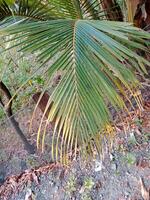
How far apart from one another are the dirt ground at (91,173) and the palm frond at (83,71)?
0.74 meters

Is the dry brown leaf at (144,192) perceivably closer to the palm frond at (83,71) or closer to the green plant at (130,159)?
the green plant at (130,159)

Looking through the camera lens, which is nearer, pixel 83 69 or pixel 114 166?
pixel 83 69

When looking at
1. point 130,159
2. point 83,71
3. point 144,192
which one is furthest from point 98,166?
point 83,71

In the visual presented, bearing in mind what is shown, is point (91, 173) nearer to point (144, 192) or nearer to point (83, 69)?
point (144, 192)

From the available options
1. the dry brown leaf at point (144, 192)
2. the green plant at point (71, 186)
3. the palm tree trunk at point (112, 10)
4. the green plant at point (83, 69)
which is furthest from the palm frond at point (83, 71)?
the palm tree trunk at point (112, 10)

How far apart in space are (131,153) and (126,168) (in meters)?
0.10

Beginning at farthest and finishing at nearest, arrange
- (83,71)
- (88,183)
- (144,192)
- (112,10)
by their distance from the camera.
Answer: (112,10), (88,183), (144,192), (83,71)

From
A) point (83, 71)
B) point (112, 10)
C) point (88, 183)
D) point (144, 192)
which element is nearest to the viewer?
point (83, 71)

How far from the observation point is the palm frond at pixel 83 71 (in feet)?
3.15

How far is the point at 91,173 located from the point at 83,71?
963mm

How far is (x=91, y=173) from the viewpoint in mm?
1794

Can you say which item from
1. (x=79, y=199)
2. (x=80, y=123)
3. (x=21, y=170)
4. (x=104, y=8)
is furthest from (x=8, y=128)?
(x=80, y=123)

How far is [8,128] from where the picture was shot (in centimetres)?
230

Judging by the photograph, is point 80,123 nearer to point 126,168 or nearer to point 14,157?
point 126,168
